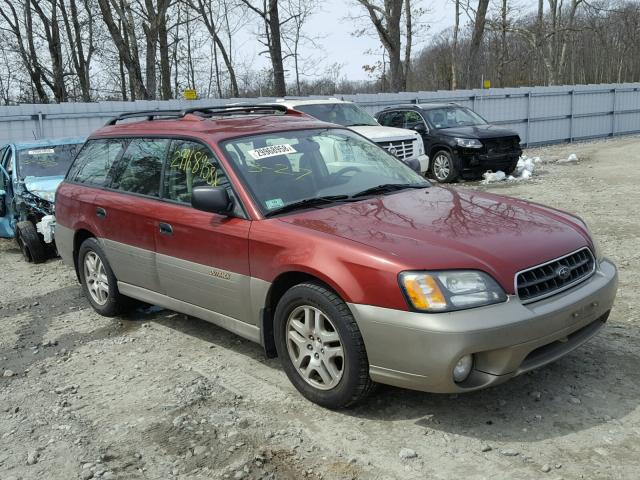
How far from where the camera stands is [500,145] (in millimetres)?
13461

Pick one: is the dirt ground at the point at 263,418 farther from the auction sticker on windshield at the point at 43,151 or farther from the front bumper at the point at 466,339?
the auction sticker on windshield at the point at 43,151

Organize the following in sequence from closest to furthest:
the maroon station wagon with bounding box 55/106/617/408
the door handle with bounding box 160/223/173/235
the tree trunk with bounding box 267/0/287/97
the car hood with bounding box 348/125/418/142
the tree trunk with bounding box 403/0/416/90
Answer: the maroon station wagon with bounding box 55/106/617/408, the door handle with bounding box 160/223/173/235, the car hood with bounding box 348/125/418/142, the tree trunk with bounding box 267/0/287/97, the tree trunk with bounding box 403/0/416/90

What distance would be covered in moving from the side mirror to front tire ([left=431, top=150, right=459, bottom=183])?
397 inches

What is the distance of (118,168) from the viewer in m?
5.36

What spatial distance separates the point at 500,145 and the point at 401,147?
2.75 metres

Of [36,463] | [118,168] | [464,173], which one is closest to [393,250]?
[36,463]

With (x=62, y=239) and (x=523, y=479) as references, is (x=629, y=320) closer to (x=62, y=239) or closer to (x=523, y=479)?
(x=523, y=479)

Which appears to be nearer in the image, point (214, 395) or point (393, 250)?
point (393, 250)

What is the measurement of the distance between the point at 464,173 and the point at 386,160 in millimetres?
8959

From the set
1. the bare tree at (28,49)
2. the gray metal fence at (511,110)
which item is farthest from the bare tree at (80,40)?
the gray metal fence at (511,110)

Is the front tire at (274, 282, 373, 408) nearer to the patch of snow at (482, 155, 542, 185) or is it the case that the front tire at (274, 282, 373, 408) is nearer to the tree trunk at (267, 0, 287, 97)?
the patch of snow at (482, 155, 542, 185)

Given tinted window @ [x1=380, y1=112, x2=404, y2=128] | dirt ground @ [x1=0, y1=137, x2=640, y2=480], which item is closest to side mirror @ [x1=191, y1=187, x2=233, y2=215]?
dirt ground @ [x1=0, y1=137, x2=640, y2=480]

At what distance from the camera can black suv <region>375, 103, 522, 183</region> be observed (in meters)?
13.3

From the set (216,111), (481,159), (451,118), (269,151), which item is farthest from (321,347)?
(451,118)
